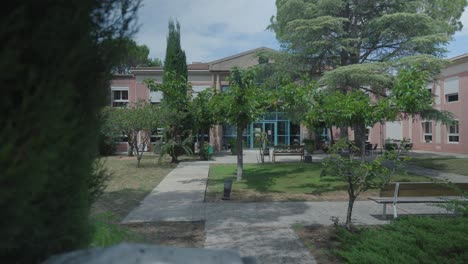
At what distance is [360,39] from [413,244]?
17332 mm

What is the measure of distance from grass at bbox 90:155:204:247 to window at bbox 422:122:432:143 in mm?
29328

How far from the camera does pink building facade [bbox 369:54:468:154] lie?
2875cm

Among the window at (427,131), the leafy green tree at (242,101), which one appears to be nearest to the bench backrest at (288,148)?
the leafy green tree at (242,101)

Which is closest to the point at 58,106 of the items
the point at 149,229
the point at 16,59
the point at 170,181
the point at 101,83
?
the point at 16,59

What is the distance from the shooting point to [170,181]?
13523 millimetres

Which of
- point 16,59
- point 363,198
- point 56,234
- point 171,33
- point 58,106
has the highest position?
point 171,33

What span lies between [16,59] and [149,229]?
18.8 ft

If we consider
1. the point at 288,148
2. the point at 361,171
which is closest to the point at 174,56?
the point at 288,148

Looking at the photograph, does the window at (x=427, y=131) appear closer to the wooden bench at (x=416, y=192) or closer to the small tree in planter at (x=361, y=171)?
the wooden bench at (x=416, y=192)

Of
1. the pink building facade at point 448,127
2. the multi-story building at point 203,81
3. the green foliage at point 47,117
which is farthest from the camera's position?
the multi-story building at point 203,81

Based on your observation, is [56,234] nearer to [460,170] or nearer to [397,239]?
[397,239]

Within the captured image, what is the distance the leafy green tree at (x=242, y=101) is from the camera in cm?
1222

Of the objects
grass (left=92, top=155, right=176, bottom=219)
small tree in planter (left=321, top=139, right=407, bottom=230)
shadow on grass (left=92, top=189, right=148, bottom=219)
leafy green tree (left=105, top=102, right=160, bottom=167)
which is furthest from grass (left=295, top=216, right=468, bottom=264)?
leafy green tree (left=105, top=102, right=160, bottom=167)

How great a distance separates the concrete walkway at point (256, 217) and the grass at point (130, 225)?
0.29m
